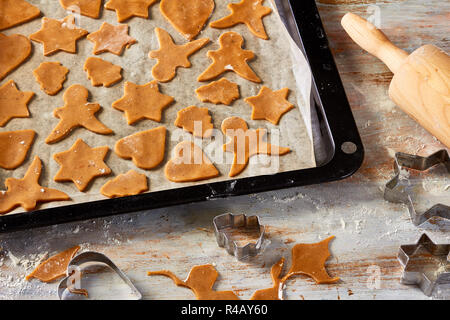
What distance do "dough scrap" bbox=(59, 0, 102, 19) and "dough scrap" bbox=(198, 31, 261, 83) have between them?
0.31 meters

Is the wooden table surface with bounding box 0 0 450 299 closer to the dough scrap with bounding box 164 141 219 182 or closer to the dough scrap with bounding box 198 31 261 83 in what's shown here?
the dough scrap with bounding box 164 141 219 182

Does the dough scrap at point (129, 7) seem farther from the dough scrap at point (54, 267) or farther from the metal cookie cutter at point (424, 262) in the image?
the metal cookie cutter at point (424, 262)

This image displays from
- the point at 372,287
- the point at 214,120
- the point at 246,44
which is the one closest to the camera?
the point at 372,287

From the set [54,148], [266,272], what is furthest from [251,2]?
[266,272]

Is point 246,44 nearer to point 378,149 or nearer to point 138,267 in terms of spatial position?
point 378,149

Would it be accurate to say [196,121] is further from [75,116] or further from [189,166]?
[75,116]

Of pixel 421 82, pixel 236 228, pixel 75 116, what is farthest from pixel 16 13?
pixel 421 82

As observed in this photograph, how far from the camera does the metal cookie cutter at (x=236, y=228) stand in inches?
42.8

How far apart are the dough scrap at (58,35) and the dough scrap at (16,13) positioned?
0.12 ft

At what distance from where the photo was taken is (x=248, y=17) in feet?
4.69

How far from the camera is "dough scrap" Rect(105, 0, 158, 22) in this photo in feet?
4.70

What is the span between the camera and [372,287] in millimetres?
1063

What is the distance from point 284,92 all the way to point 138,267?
0.50 metres
